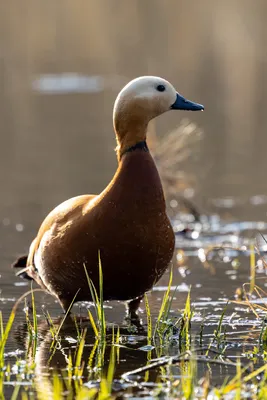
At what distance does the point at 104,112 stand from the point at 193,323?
1451 centimetres

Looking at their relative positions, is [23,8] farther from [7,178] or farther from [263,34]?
[7,178]

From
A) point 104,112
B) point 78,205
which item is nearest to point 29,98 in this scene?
point 104,112

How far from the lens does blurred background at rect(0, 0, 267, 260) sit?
12.7 m

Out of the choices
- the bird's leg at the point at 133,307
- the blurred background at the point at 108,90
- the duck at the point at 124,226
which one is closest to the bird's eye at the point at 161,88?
the duck at the point at 124,226

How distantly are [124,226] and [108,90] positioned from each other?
58.3 ft

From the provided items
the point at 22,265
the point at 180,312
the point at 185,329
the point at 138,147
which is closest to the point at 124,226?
the point at 138,147

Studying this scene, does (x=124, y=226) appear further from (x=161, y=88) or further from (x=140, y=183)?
(x=161, y=88)

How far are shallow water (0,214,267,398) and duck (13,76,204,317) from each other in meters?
0.27

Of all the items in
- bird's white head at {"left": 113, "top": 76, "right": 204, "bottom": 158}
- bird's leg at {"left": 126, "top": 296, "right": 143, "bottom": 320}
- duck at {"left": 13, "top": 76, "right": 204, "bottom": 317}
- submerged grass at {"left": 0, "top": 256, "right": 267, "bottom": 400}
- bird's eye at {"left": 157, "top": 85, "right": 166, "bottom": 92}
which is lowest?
submerged grass at {"left": 0, "top": 256, "right": 267, "bottom": 400}

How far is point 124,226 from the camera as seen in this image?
6.07 metres

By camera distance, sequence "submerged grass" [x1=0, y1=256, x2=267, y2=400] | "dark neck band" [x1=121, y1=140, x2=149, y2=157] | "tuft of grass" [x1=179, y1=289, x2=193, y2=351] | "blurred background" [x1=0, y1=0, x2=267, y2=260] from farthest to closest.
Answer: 1. "blurred background" [x1=0, y1=0, x2=267, y2=260]
2. "dark neck band" [x1=121, y1=140, x2=149, y2=157]
3. "tuft of grass" [x1=179, y1=289, x2=193, y2=351]
4. "submerged grass" [x1=0, y1=256, x2=267, y2=400]

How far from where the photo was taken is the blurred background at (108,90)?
12.7m

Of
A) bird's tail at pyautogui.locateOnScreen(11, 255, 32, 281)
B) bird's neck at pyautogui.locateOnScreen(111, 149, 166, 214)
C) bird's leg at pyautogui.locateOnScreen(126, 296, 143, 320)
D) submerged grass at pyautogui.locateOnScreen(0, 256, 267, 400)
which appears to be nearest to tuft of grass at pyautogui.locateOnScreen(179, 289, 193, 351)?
submerged grass at pyautogui.locateOnScreen(0, 256, 267, 400)

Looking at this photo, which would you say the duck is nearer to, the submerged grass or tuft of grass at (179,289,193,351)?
the submerged grass
